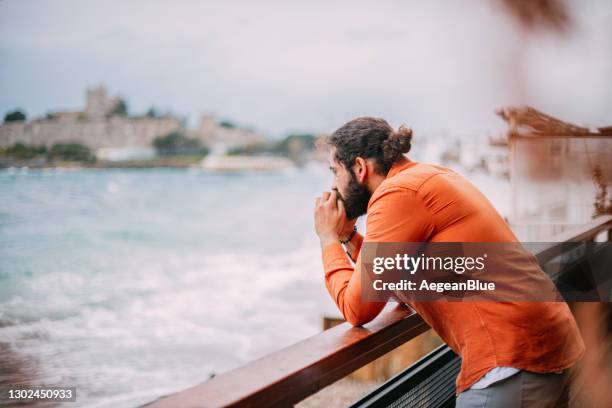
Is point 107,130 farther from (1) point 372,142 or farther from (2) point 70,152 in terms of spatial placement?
(1) point 372,142

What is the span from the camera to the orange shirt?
96 cm

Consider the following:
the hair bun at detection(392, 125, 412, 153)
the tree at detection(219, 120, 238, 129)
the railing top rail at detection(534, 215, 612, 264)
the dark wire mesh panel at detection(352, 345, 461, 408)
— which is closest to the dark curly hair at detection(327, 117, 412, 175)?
the hair bun at detection(392, 125, 412, 153)

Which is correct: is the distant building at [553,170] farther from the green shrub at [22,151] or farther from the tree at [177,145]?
the tree at [177,145]

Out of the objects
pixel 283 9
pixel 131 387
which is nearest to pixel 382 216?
pixel 131 387

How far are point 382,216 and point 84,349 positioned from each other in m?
19.1

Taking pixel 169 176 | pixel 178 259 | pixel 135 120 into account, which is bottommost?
pixel 178 259

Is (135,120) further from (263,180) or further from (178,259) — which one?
(263,180)

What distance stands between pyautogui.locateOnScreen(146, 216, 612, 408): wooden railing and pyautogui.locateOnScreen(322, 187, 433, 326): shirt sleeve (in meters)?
0.04

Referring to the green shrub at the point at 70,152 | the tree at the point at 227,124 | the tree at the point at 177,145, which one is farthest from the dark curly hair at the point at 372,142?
the tree at the point at 227,124

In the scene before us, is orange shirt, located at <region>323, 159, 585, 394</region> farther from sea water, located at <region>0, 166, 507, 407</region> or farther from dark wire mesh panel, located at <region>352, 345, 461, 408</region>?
sea water, located at <region>0, 166, 507, 407</region>

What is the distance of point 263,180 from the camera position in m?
64.1

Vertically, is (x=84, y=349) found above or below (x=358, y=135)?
below

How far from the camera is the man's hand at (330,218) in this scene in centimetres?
119

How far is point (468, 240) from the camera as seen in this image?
957 mm
